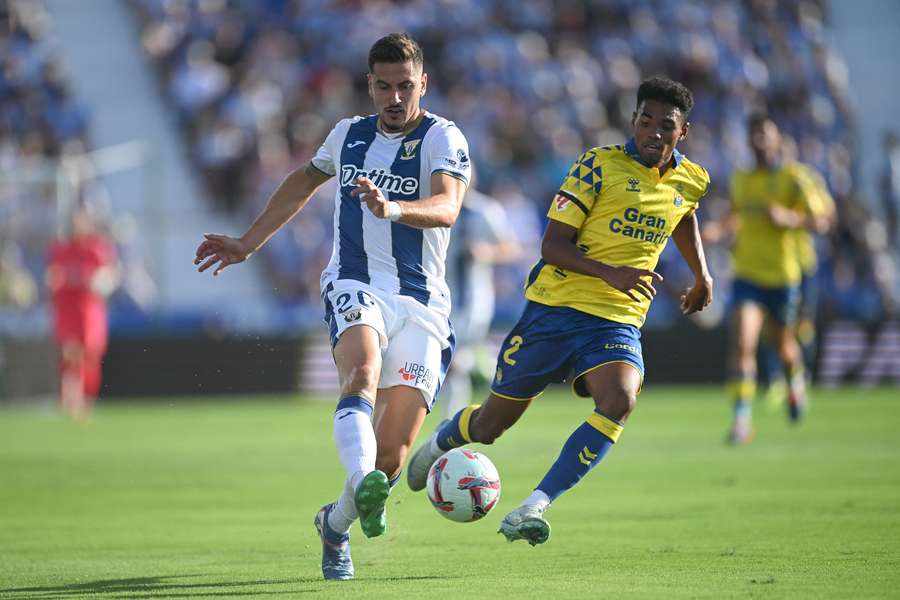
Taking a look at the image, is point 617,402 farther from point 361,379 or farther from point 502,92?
point 502,92

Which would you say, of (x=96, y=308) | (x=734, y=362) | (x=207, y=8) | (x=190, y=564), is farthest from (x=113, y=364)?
(x=190, y=564)

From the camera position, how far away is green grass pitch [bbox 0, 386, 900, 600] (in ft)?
21.3

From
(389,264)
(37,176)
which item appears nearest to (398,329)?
(389,264)

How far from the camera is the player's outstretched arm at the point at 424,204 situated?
634 centimetres

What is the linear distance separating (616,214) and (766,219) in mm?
7335

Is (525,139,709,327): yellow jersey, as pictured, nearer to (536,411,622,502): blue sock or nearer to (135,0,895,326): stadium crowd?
(536,411,622,502): blue sock

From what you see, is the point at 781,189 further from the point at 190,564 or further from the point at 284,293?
the point at 284,293

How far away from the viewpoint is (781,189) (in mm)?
14617

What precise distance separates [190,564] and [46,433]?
1016 cm

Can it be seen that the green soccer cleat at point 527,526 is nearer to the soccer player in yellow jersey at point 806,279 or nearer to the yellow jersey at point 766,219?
the yellow jersey at point 766,219

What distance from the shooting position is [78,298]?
1983cm

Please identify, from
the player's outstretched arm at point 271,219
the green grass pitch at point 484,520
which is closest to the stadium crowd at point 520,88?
the green grass pitch at point 484,520

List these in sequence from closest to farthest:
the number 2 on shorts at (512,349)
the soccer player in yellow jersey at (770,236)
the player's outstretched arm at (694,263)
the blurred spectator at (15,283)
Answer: the number 2 on shorts at (512,349) → the player's outstretched arm at (694,263) → the soccer player in yellow jersey at (770,236) → the blurred spectator at (15,283)

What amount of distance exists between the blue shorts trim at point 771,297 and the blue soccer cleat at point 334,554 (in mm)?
8458
